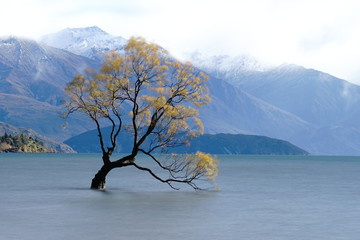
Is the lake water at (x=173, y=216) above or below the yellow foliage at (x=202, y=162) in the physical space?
below

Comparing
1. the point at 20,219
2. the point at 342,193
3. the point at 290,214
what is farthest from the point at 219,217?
the point at 342,193

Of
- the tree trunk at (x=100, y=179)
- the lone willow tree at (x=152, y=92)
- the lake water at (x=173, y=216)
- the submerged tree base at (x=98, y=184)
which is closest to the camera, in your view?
the lake water at (x=173, y=216)

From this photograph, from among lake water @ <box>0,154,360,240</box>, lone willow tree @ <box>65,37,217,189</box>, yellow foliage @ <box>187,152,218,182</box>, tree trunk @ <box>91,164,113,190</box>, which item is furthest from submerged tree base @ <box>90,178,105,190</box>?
yellow foliage @ <box>187,152,218,182</box>

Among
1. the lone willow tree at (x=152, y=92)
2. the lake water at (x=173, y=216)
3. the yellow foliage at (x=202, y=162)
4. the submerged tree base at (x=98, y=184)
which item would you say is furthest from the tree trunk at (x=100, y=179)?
the yellow foliage at (x=202, y=162)

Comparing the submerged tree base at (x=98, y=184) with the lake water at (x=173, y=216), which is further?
the submerged tree base at (x=98, y=184)

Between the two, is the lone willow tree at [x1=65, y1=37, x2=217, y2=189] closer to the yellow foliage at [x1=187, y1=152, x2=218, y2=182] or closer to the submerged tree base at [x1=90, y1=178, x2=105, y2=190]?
the yellow foliage at [x1=187, y1=152, x2=218, y2=182]

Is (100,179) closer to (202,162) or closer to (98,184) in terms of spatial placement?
(98,184)

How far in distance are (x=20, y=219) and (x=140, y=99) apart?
28086 millimetres

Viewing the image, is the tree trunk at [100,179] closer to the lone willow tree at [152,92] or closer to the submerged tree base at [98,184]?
the submerged tree base at [98,184]

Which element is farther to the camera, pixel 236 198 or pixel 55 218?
pixel 236 198

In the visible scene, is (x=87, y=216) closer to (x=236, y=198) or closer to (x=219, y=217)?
(x=219, y=217)

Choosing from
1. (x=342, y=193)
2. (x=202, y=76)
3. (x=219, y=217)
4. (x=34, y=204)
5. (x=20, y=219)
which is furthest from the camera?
(x=342, y=193)

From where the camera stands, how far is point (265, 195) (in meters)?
81.8

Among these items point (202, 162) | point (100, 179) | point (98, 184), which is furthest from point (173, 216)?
point (98, 184)
